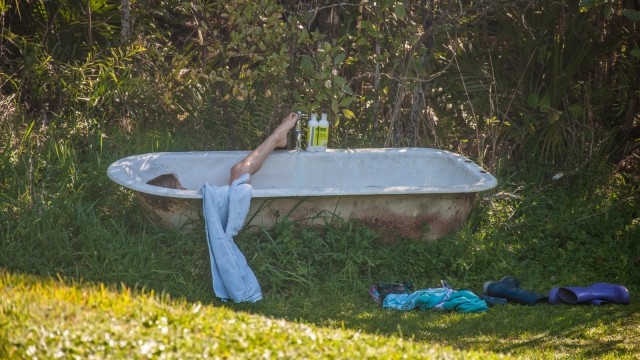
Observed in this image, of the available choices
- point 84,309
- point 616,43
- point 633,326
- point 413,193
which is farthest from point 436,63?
point 84,309

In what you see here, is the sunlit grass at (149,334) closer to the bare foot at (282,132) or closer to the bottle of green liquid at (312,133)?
the bare foot at (282,132)

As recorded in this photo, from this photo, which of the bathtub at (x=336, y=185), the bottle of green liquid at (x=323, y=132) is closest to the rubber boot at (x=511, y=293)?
the bathtub at (x=336, y=185)

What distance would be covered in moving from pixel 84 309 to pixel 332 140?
3572mm

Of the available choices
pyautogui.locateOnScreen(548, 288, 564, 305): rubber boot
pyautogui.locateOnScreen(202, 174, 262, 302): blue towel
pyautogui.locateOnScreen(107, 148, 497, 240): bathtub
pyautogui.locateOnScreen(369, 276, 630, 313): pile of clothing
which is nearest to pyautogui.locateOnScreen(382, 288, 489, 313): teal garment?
pyautogui.locateOnScreen(369, 276, 630, 313): pile of clothing

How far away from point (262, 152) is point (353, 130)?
1400 millimetres

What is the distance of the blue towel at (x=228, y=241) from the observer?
4.45 meters

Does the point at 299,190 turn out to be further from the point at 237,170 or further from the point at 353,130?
the point at 353,130

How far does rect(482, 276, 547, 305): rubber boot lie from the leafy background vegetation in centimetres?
11

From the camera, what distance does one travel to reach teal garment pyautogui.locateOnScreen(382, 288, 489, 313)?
448cm

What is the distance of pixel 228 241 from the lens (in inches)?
180

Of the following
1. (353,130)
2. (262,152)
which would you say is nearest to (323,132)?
(262,152)

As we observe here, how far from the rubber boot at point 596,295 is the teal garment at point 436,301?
0.46 metres

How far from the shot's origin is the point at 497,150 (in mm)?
6586

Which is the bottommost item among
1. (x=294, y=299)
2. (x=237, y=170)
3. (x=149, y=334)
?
(x=294, y=299)
